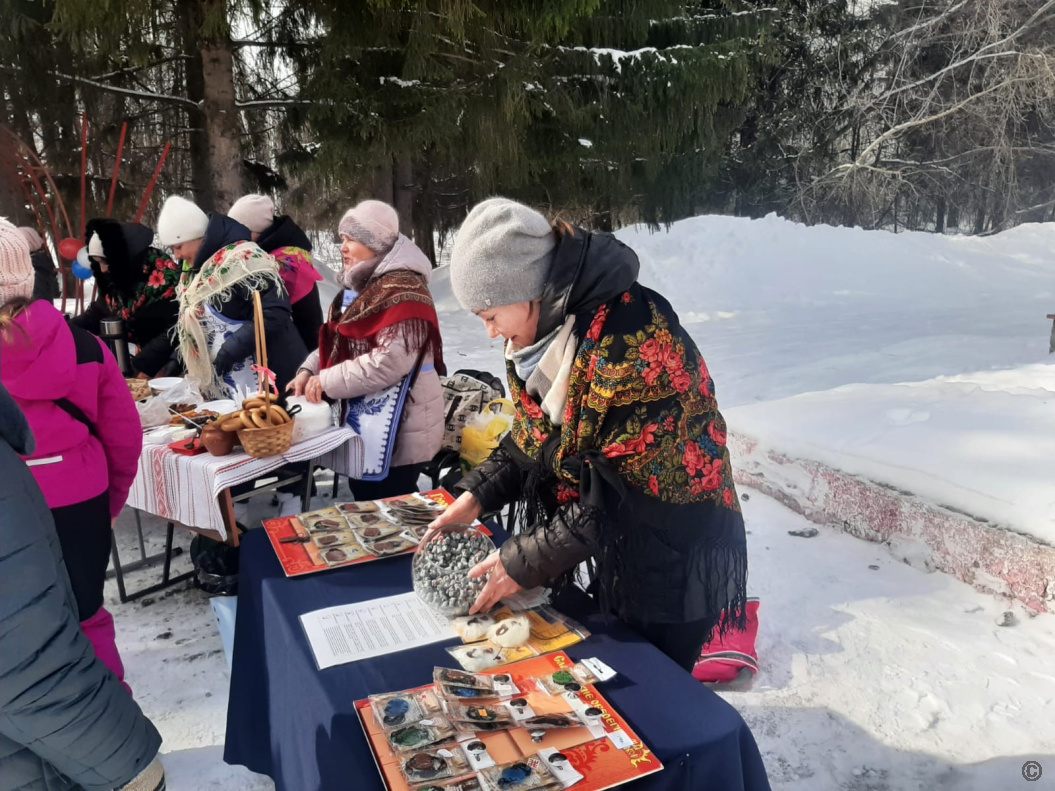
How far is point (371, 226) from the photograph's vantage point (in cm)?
301

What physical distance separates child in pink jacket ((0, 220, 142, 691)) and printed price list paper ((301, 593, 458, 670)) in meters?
0.97

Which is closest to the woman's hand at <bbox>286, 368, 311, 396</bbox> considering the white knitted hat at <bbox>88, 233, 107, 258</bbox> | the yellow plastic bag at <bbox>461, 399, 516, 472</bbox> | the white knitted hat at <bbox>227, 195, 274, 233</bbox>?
the yellow plastic bag at <bbox>461, 399, 516, 472</bbox>

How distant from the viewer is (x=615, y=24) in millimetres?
9789

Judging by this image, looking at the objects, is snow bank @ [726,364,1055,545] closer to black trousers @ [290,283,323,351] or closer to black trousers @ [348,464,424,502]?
black trousers @ [348,464,424,502]

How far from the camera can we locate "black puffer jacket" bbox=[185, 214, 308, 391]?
137 inches

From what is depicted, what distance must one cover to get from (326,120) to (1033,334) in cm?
810

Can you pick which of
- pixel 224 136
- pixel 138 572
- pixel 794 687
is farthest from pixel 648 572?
pixel 224 136

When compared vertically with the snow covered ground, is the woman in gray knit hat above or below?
above

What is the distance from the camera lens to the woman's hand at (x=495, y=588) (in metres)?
1.49

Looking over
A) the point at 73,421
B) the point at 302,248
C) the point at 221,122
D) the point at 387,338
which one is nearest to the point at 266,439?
the point at 387,338

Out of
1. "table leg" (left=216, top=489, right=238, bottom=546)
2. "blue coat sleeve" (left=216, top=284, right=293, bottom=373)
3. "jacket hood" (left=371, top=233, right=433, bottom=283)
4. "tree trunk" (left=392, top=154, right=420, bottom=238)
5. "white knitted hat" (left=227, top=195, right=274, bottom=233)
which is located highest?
"tree trunk" (left=392, top=154, right=420, bottom=238)

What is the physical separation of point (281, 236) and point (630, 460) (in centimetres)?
340

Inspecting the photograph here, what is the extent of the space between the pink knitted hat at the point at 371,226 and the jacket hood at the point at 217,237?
92 centimetres

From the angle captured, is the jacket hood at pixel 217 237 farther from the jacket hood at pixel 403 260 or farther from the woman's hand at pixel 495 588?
the woman's hand at pixel 495 588
